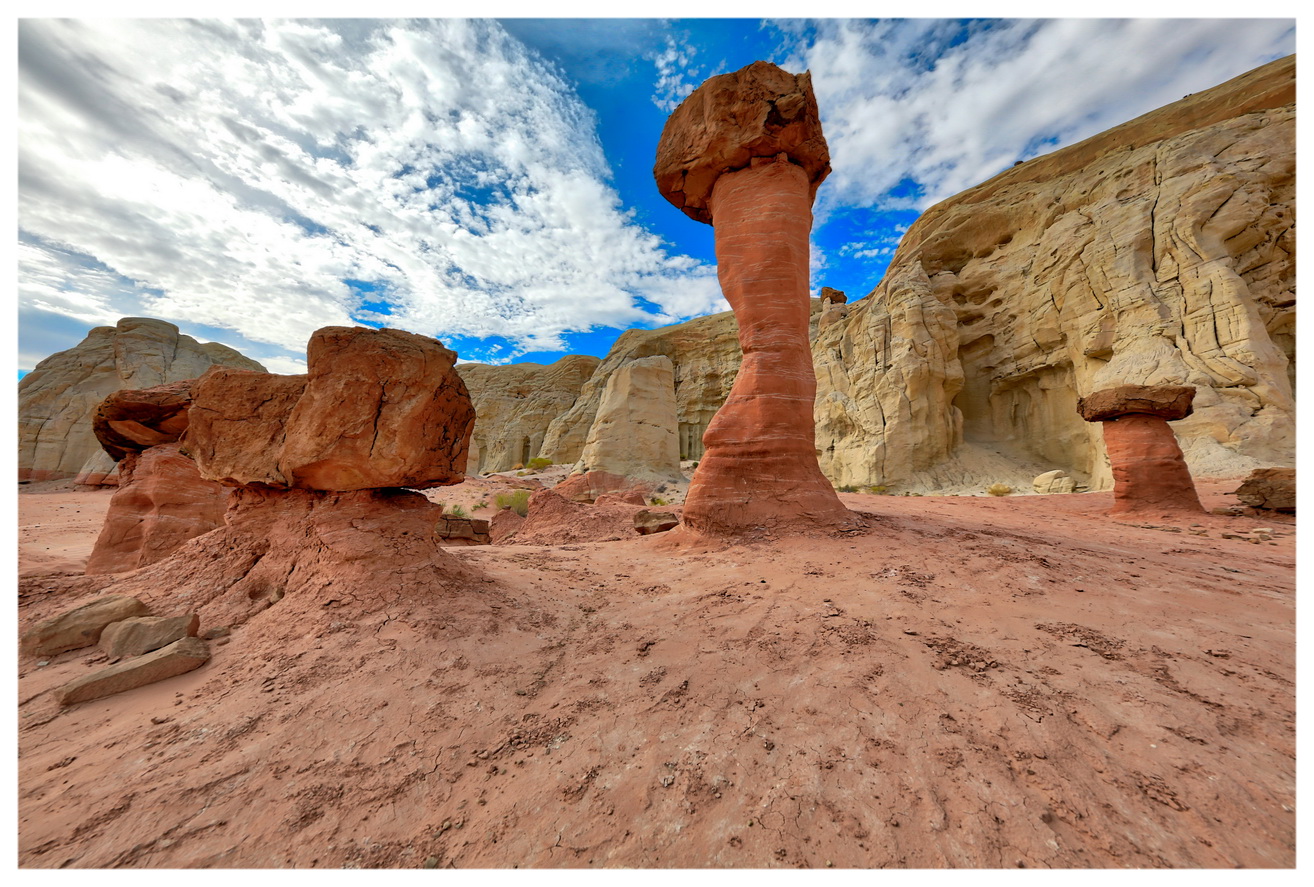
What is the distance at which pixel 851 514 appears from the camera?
5715 millimetres

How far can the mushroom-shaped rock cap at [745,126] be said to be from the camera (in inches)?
247

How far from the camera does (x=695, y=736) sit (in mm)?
1949

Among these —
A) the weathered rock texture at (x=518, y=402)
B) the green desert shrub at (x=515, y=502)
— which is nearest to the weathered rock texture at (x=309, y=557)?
the green desert shrub at (x=515, y=502)

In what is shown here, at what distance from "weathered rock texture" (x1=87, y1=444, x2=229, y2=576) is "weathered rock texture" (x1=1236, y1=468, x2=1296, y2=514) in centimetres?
1529

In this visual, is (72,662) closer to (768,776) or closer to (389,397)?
(389,397)

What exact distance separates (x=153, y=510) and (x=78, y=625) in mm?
4332

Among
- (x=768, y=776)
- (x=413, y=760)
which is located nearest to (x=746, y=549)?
(x=768, y=776)

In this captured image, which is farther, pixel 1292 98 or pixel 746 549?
pixel 1292 98

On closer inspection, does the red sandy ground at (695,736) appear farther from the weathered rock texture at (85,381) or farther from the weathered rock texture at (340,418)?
the weathered rock texture at (85,381)

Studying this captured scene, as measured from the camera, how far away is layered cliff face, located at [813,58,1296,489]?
11.6 m

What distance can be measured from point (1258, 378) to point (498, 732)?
1799 cm

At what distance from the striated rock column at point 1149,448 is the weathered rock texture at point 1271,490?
561 millimetres

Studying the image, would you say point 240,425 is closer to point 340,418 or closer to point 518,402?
point 340,418

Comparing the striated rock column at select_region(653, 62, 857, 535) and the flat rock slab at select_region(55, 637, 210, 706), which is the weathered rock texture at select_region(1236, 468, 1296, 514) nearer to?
the striated rock column at select_region(653, 62, 857, 535)
